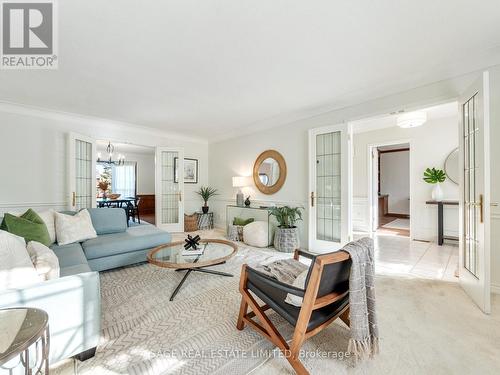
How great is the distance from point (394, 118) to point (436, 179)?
1.47m

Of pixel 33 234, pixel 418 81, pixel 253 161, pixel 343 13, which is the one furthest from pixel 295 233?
pixel 33 234

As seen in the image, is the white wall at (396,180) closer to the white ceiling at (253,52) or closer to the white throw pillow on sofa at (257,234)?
the white ceiling at (253,52)

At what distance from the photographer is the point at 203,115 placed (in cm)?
430

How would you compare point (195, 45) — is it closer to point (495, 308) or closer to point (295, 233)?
point (295, 233)

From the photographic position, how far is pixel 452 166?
433 cm

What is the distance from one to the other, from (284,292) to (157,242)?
2436 mm

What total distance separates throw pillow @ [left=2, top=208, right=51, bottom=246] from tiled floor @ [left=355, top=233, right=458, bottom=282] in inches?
160

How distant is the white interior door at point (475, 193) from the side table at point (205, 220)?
4.97m

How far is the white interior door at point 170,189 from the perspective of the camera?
557 cm

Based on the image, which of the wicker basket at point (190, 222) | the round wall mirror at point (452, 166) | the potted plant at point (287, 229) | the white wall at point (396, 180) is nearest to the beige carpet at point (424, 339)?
the potted plant at point (287, 229)

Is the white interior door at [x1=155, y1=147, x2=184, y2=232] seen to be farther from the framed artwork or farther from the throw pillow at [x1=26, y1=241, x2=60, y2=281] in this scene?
the throw pillow at [x1=26, y1=241, x2=60, y2=281]

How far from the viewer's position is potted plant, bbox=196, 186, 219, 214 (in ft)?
19.9

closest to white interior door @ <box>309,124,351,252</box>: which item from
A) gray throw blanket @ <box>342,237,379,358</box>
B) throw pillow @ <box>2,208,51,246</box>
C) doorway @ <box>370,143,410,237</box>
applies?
gray throw blanket @ <box>342,237,379,358</box>

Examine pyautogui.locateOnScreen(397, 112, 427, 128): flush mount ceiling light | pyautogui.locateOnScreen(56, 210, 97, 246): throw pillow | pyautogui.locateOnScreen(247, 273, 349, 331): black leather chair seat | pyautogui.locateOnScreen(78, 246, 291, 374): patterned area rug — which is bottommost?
pyautogui.locateOnScreen(78, 246, 291, 374): patterned area rug
